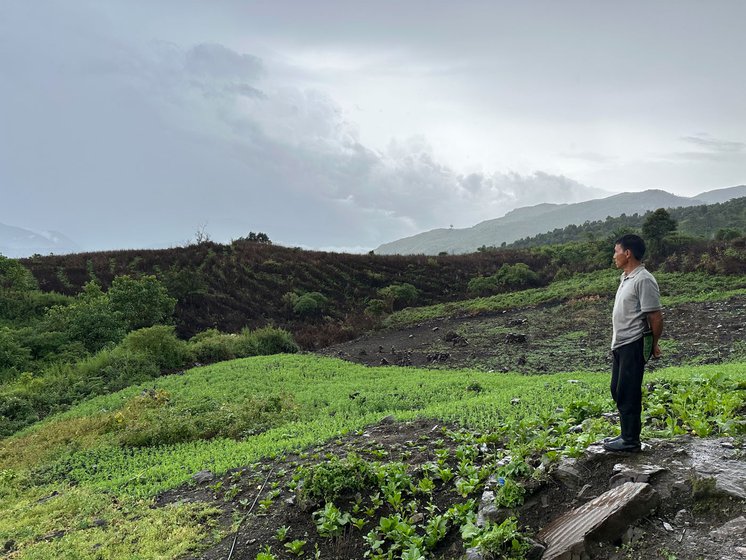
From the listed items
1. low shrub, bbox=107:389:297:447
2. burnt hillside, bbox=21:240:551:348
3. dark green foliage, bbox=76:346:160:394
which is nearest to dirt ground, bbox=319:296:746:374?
burnt hillside, bbox=21:240:551:348

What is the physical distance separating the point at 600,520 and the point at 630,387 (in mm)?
1486

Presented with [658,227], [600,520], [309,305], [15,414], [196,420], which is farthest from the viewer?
[658,227]

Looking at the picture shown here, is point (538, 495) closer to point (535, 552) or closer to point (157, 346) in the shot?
point (535, 552)

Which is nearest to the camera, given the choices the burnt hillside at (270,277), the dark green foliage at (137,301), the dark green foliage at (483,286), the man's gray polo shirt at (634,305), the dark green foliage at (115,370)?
the man's gray polo shirt at (634,305)

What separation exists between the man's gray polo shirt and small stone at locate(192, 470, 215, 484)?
637 cm

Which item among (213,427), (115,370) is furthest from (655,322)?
(115,370)

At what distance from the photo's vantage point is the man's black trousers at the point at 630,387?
198 inches

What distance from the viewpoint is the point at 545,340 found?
20.1 m

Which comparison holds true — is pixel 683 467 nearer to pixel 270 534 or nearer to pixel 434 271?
pixel 270 534

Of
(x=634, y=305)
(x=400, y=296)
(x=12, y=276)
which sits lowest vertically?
(x=400, y=296)

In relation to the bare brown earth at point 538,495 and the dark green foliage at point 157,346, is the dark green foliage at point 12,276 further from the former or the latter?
the bare brown earth at point 538,495

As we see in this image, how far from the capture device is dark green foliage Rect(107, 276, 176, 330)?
22.8 metres

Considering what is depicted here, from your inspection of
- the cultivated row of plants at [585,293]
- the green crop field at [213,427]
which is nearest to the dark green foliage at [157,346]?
the green crop field at [213,427]

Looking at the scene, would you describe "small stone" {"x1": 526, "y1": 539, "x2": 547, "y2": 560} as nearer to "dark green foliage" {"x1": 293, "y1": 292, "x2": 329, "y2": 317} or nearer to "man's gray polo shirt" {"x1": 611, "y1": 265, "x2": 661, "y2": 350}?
"man's gray polo shirt" {"x1": 611, "y1": 265, "x2": 661, "y2": 350}
